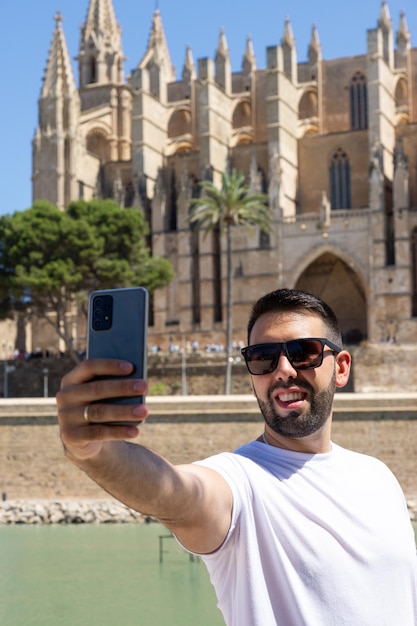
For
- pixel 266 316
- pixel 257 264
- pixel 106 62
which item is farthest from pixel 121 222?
pixel 266 316

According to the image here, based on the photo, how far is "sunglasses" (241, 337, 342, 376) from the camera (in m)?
2.74

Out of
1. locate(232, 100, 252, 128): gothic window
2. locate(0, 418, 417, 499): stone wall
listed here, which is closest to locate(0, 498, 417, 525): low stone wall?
locate(0, 418, 417, 499): stone wall

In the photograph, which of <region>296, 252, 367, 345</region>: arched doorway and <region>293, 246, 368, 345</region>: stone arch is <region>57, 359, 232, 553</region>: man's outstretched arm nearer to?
<region>293, 246, 368, 345</region>: stone arch

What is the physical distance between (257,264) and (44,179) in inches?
428

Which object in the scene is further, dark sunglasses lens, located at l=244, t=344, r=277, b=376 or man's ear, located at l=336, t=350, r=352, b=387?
man's ear, located at l=336, t=350, r=352, b=387

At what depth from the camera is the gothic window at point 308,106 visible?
177 ft

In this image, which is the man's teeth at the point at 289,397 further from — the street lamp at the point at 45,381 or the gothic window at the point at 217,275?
the gothic window at the point at 217,275

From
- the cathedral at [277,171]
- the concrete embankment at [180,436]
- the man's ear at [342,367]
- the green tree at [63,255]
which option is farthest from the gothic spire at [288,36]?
the man's ear at [342,367]

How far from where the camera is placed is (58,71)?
164ft

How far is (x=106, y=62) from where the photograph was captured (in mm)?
58344

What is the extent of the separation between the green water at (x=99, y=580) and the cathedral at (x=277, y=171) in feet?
76.6

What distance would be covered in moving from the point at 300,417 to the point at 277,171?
1721 inches

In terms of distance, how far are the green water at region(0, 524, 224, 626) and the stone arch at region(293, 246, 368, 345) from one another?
25629 mm

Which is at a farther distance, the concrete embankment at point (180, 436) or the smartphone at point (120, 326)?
the concrete embankment at point (180, 436)
